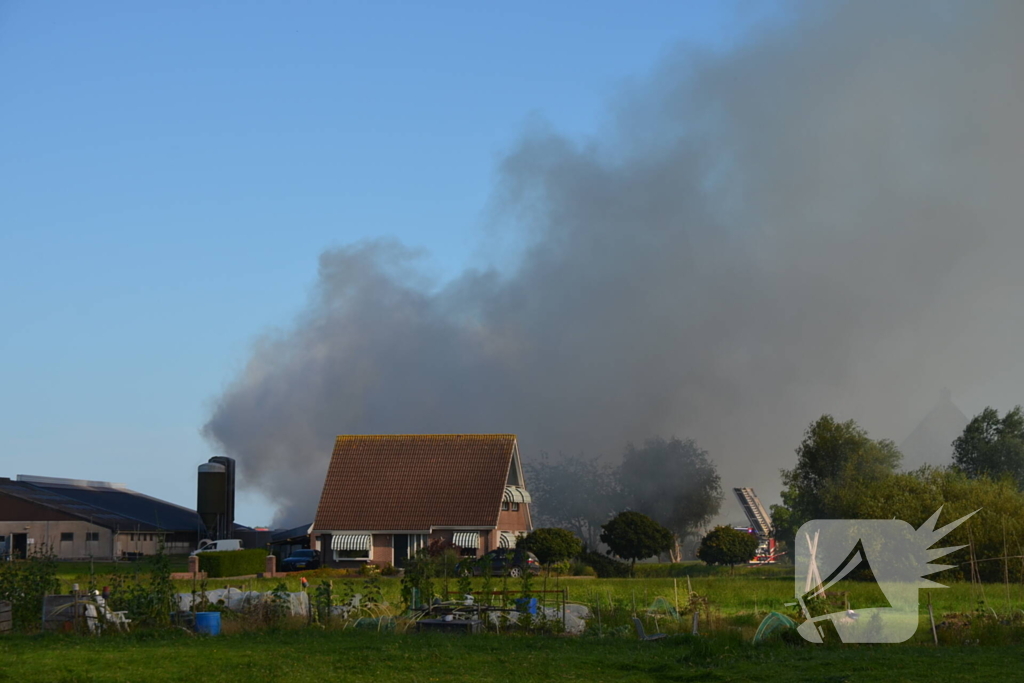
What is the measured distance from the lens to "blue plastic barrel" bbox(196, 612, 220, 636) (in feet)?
63.8

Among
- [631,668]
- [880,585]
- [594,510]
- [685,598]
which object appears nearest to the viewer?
[631,668]

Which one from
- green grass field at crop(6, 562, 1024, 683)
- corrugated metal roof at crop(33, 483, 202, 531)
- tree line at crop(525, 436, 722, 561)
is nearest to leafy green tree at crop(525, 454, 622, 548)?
tree line at crop(525, 436, 722, 561)

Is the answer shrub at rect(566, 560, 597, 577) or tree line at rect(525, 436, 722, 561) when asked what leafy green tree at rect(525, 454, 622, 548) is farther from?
shrub at rect(566, 560, 597, 577)

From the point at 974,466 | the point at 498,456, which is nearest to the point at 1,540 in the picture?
the point at 498,456

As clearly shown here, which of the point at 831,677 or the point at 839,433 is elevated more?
the point at 839,433

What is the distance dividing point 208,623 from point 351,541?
3754cm

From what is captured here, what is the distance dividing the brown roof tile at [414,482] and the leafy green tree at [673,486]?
4190 cm

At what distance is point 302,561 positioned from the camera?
180 ft

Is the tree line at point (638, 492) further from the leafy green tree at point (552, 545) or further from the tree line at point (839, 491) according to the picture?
the leafy green tree at point (552, 545)

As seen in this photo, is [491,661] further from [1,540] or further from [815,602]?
[1,540]

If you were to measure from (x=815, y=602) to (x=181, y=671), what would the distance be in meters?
11.3

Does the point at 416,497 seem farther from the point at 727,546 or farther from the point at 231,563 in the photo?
the point at 727,546

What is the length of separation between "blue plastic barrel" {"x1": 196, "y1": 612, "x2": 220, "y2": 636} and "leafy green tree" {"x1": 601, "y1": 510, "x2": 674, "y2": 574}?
3473 centimetres

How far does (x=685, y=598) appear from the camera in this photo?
28.7 metres
